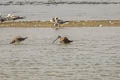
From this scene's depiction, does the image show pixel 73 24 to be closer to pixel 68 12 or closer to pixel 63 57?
pixel 63 57

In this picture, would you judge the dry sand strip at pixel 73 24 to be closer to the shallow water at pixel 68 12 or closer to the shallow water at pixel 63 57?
the shallow water at pixel 63 57

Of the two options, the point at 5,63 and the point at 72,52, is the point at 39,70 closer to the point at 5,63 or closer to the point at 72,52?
the point at 5,63

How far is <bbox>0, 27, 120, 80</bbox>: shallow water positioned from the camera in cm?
1745

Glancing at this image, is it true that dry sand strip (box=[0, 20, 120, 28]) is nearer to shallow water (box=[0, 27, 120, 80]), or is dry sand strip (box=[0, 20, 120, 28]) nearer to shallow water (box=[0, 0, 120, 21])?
shallow water (box=[0, 27, 120, 80])

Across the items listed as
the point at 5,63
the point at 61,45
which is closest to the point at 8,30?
the point at 61,45

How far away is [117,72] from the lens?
17.5 meters

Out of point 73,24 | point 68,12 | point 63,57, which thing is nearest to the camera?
point 63,57

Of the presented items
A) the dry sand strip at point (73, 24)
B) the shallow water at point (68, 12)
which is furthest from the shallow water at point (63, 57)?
the shallow water at point (68, 12)

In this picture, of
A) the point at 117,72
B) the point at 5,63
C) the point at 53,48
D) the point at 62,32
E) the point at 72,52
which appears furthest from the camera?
the point at 62,32

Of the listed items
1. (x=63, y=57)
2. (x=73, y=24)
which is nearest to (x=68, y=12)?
(x=73, y=24)

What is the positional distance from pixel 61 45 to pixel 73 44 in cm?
60

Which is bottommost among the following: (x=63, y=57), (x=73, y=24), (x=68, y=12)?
(x=63, y=57)

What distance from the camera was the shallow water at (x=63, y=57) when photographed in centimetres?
1745

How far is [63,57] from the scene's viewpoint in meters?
21.5
